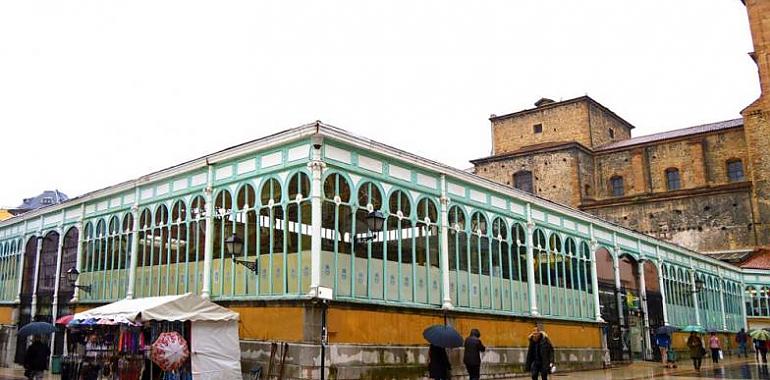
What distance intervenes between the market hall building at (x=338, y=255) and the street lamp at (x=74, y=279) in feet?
1.12

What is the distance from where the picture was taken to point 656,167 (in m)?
50.6

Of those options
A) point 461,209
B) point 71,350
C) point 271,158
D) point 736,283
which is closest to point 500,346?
point 461,209

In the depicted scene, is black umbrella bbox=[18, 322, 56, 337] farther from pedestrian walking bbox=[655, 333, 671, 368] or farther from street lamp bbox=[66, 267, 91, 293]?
pedestrian walking bbox=[655, 333, 671, 368]

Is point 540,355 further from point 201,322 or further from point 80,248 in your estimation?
point 80,248

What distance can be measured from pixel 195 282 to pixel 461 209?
26.7 ft

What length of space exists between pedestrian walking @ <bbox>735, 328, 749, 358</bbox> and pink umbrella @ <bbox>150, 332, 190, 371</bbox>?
3285cm

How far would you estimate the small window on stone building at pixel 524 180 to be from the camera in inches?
2029

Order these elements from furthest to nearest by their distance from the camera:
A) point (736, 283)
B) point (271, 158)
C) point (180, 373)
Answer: point (736, 283)
point (271, 158)
point (180, 373)

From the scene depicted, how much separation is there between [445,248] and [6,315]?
18.4 meters

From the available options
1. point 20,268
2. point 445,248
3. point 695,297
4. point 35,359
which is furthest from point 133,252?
point 695,297

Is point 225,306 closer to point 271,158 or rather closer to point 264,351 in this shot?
point 264,351

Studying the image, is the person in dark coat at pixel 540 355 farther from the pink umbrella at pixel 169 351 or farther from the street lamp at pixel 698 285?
the street lamp at pixel 698 285

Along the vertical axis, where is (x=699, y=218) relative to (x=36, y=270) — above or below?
above

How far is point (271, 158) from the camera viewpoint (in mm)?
17516
